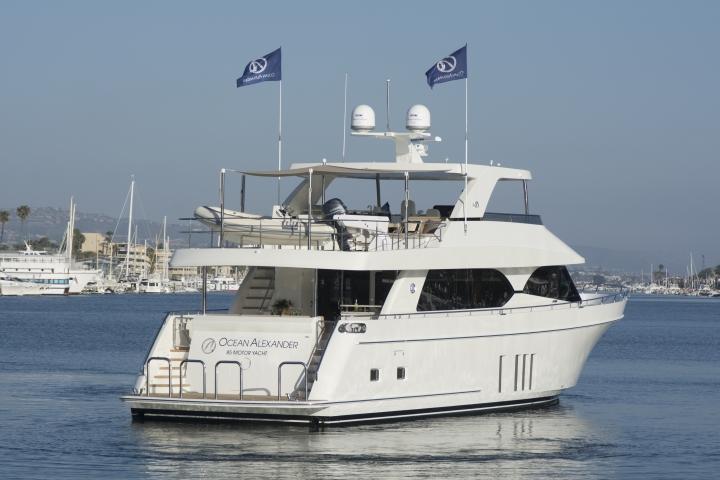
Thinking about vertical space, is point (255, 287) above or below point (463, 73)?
below

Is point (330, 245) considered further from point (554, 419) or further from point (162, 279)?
point (162, 279)

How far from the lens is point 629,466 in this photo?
1875 cm

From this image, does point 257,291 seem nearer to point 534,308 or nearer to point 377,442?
point 377,442

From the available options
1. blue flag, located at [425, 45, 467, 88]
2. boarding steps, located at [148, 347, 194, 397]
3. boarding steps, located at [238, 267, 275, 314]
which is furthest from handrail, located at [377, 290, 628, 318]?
Result: blue flag, located at [425, 45, 467, 88]

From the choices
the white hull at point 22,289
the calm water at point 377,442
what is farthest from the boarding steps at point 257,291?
the white hull at point 22,289

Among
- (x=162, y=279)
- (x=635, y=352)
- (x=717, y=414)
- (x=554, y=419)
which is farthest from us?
(x=162, y=279)

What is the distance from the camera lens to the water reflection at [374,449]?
58.2 ft

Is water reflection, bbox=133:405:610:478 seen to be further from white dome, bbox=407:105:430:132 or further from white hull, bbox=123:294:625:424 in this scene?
white dome, bbox=407:105:430:132

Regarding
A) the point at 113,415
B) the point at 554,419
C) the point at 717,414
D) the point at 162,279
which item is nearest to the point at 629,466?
the point at 554,419

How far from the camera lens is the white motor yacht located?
67.0 feet

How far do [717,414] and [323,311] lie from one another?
26.1 feet

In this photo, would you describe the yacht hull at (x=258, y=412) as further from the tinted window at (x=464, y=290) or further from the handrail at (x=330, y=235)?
the handrail at (x=330, y=235)

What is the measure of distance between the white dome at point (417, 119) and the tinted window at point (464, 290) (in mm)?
3246

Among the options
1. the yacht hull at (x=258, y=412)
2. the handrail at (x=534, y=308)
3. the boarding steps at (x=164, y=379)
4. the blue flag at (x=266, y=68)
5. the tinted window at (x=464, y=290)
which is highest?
the blue flag at (x=266, y=68)
